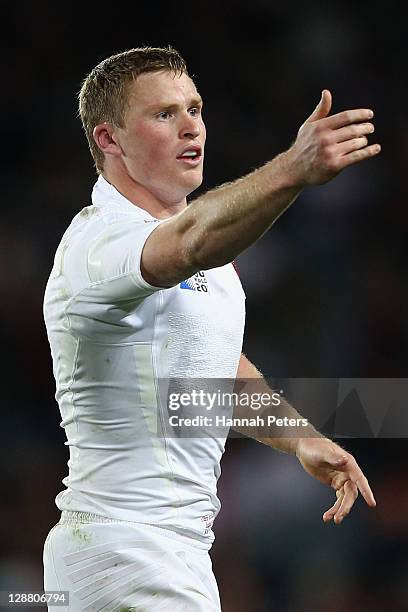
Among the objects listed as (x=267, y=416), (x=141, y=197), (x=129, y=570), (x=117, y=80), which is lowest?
(x=129, y=570)

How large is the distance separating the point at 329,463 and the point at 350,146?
121 centimetres

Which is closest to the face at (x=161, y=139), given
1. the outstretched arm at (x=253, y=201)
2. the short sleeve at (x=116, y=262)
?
the short sleeve at (x=116, y=262)

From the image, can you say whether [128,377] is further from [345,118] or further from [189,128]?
[345,118]

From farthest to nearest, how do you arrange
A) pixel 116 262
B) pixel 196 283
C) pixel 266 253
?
pixel 266 253 < pixel 196 283 < pixel 116 262

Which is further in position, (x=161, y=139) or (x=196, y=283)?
(x=161, y=139)

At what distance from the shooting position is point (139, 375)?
8.64 ft

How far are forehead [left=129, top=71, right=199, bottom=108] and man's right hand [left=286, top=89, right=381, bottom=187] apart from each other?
1.00 metres

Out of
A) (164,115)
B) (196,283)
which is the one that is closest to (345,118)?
(196,283)

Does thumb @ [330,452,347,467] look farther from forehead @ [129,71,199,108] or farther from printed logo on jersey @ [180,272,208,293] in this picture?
forehead @ [129,71,199,108]

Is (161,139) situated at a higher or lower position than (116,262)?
higher

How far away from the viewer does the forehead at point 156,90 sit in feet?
9.78

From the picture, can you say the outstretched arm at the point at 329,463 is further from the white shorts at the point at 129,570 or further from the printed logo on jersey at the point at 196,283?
the printed logo on jersey at the point at 196,283

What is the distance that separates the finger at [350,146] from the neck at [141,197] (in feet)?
3.37

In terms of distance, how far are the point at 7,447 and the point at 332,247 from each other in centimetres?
228
